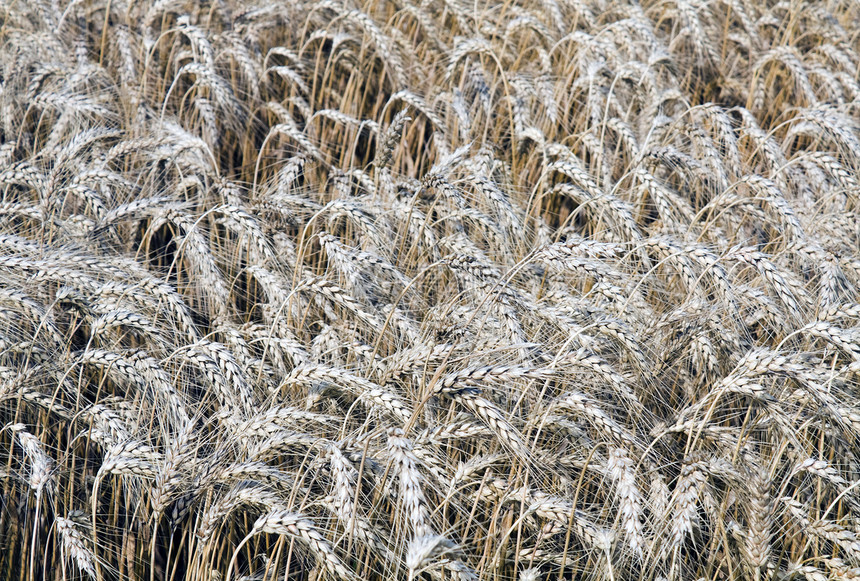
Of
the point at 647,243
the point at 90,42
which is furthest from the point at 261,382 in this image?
the point at 90,42

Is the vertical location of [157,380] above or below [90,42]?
below

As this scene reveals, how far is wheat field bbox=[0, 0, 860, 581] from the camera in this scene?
6.38ft

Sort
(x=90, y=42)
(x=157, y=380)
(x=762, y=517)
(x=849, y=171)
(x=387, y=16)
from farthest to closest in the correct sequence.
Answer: (x=387, y=16) < (x=90, y=42) < (x=849, y=171) < (x=157, y=380) < (x=762, y=517)

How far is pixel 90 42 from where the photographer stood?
15.1 feet

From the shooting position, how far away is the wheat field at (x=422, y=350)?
6.38 feet

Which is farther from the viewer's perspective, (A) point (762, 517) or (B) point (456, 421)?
(B) point (456, 421)

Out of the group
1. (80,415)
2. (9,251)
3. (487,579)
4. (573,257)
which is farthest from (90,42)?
(487,579)

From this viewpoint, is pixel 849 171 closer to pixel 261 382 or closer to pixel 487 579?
pixel 487 579

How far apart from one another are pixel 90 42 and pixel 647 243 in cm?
397

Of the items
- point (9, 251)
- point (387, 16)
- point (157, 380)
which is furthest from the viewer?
point (387, 16)

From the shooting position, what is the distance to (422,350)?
7.01 ft

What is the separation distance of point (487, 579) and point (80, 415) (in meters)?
1.33

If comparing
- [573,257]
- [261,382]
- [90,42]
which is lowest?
[261,382]

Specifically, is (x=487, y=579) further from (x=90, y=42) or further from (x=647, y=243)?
(x=90, y=42)
